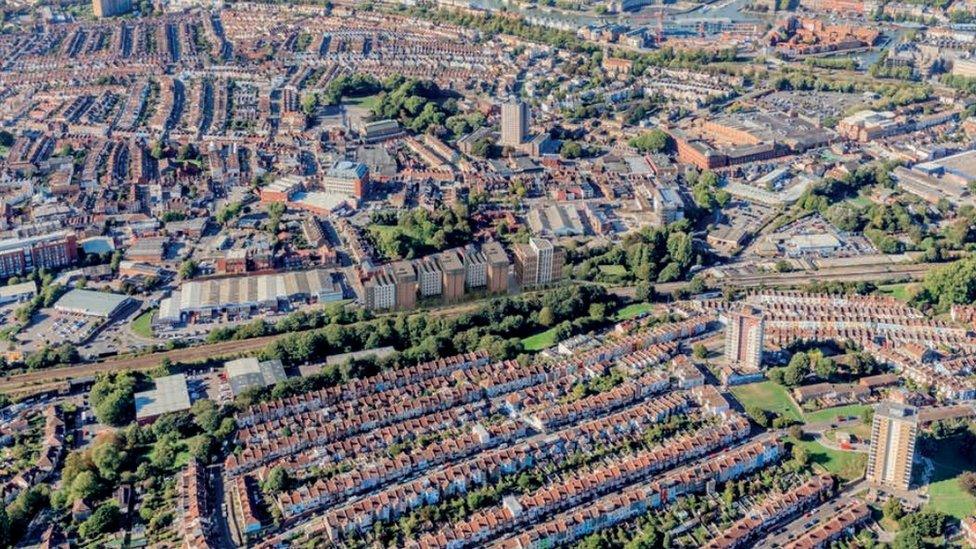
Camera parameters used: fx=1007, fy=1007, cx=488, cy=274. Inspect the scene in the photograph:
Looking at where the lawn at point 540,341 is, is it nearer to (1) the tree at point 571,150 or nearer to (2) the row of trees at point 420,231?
(2) the row of trees at point 420,231

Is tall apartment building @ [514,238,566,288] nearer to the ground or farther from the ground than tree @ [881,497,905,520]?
farther from the ground

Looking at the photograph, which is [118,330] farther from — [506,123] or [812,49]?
[812,49]

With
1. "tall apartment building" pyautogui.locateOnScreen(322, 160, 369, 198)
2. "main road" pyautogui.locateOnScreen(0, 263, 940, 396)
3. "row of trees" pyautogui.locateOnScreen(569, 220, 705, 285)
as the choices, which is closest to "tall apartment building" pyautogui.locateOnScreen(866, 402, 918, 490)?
"main road" pyautogui.locateOnScreen(0, 263, 940, 396)

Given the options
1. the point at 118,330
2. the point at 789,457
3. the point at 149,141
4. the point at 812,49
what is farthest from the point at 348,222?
the point at 812,49

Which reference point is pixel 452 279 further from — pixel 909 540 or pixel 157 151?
pixel 157 151

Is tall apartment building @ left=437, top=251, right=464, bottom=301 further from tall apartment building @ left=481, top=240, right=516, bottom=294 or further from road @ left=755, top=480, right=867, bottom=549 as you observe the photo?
road @ left=755, top=480, right=867, bottom=549

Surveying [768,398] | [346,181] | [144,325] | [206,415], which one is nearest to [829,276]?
[768,398]
